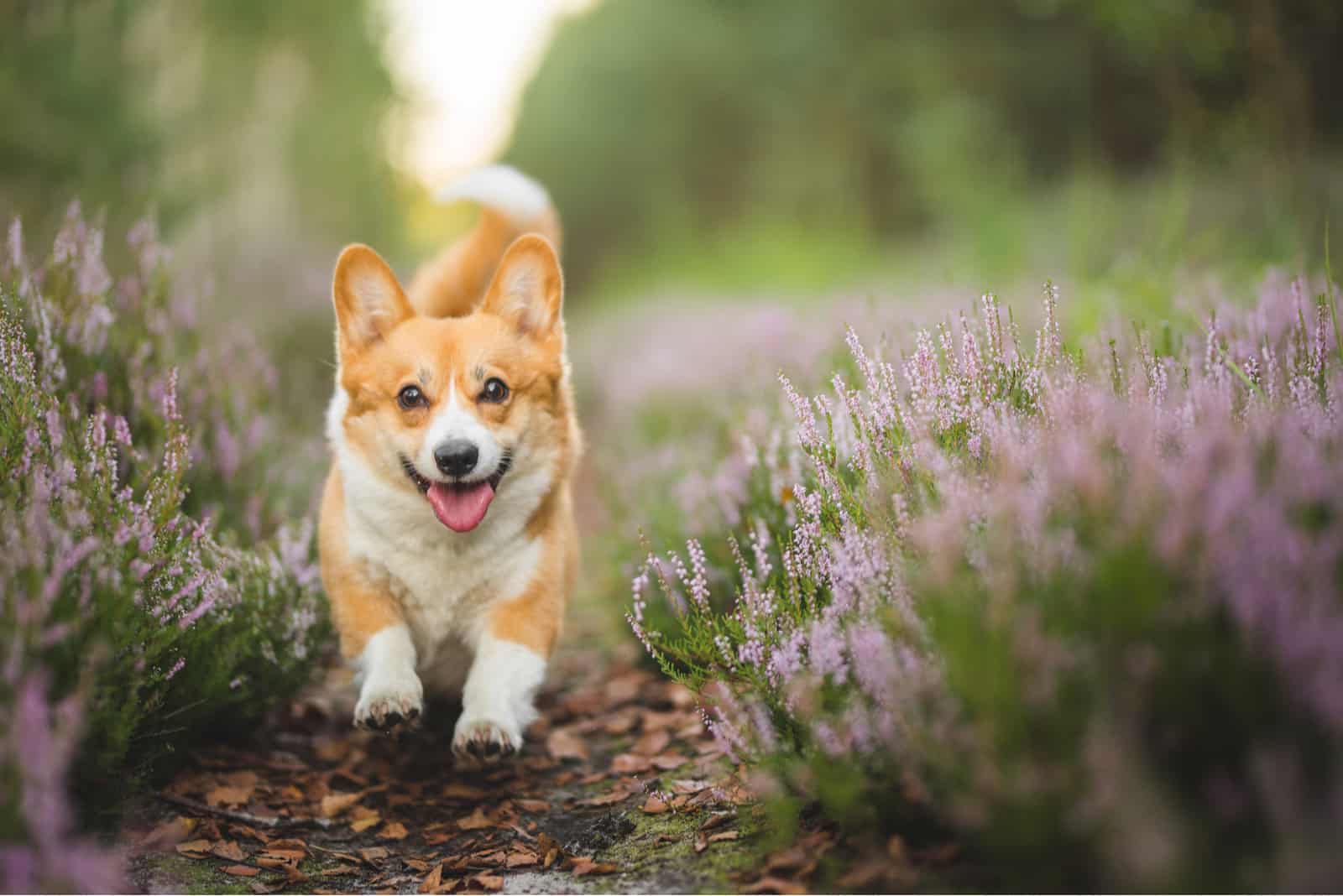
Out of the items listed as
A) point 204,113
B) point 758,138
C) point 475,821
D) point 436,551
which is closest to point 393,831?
point 475,821

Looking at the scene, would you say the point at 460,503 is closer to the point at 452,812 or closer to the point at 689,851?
the point at 452,812

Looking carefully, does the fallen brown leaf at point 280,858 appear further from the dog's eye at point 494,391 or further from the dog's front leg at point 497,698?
the dog's eye at point 494,391

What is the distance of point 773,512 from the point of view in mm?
2906

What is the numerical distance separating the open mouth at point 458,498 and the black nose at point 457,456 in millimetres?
72

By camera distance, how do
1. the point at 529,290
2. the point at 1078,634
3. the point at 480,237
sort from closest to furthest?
the point at 1078,634
the point at 529,290
the point at 480,237

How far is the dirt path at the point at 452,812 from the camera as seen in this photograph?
6.56 feet

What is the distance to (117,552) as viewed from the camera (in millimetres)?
1900

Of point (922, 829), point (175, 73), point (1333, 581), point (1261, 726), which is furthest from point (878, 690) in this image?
point (175, 73)

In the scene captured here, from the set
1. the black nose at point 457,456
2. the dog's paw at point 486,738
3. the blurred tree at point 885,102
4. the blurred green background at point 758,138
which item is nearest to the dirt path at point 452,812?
the dog's paw at point 486,738

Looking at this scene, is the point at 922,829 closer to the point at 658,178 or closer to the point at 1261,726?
the point at 1261,726

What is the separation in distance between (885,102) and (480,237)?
12454 millimetres

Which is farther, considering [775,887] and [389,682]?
[389,682]

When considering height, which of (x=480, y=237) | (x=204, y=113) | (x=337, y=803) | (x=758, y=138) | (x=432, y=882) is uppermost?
(x=758, y=138)

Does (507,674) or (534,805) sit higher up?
(507,674)
